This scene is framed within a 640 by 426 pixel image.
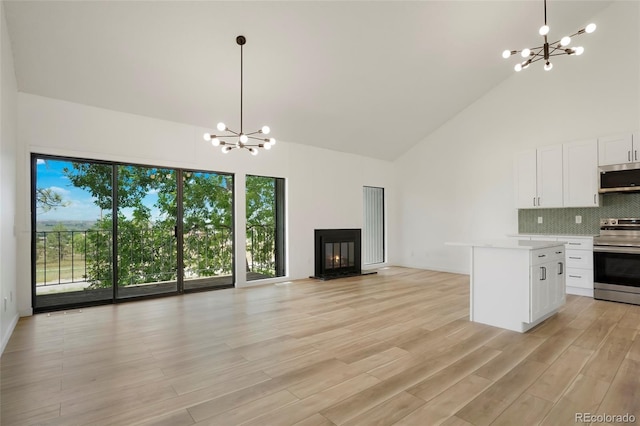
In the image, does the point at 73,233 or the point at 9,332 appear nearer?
the point at 9,332

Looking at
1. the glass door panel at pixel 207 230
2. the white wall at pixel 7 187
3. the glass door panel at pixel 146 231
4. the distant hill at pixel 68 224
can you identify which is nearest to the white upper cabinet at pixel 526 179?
the glass door panel at pixel 207 230

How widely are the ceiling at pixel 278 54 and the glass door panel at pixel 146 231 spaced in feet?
3.44

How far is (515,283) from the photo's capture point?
3533 millimetres

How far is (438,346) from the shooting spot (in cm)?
308

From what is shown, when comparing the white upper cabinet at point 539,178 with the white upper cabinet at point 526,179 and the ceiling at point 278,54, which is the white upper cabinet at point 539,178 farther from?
the ceiling at point 278,54

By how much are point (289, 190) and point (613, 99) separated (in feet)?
19.1

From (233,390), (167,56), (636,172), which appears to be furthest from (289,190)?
(636,172)

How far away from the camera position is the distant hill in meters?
4.57

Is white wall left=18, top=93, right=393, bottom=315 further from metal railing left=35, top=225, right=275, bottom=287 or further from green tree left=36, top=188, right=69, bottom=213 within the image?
metal railing left=35, top=225, right=275, bottom=287

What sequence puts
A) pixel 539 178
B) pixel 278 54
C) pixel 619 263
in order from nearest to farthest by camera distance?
1. pixel 278 54
2. pixel 619 263
3. pixel 539 178

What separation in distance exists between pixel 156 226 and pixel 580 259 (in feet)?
22.8

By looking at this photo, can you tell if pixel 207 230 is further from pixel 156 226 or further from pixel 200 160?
pixel 200 160

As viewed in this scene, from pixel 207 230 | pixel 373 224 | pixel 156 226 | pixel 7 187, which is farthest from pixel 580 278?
pixel 7 187

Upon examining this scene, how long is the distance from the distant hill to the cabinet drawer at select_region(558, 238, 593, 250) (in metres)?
7.38
